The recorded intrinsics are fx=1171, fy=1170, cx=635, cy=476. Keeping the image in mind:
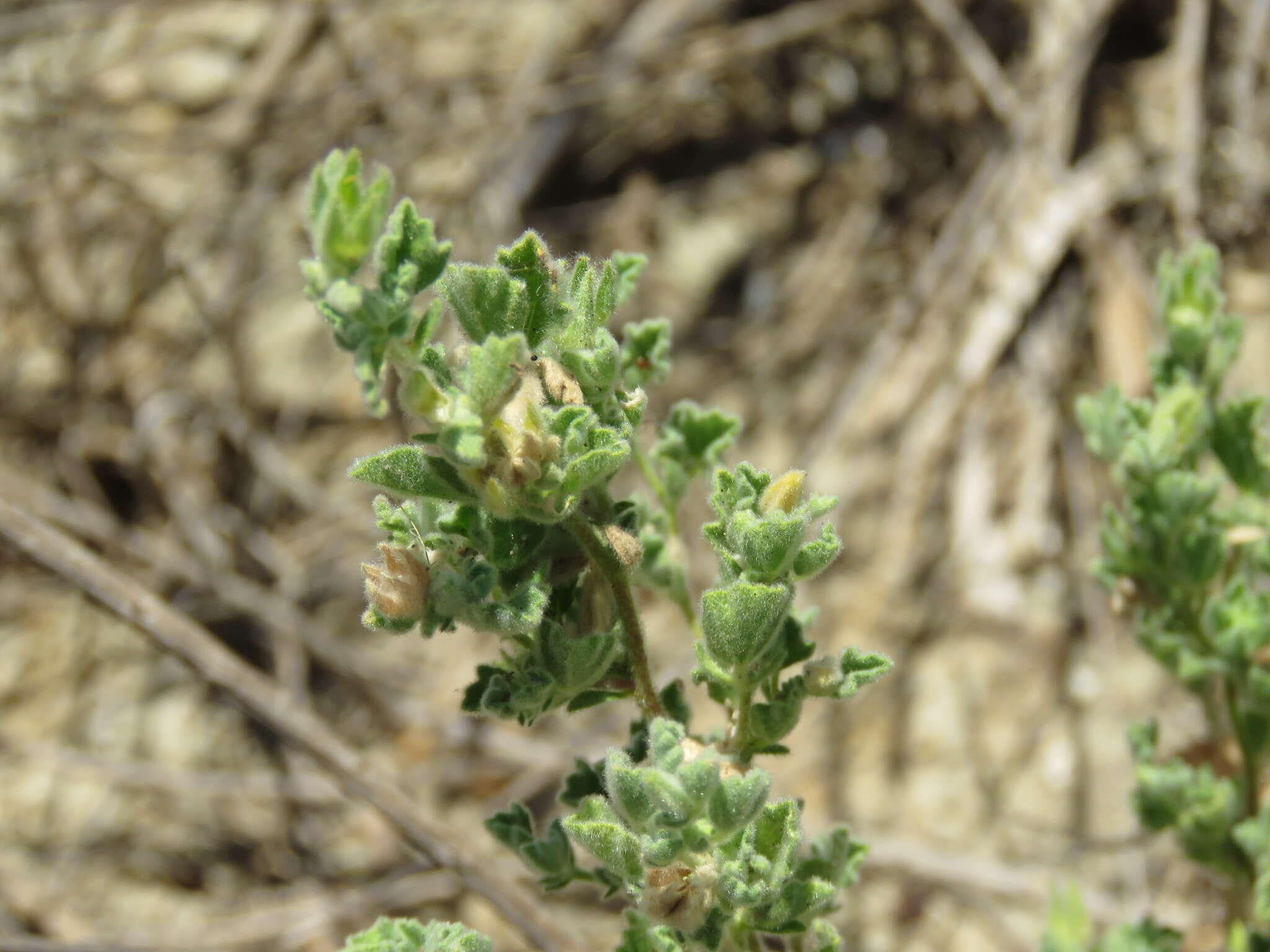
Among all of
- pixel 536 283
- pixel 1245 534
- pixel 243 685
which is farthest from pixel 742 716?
pixel 243 685

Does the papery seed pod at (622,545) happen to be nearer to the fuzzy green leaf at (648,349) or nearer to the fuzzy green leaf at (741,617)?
the fuzzy green leaf at (741,617)

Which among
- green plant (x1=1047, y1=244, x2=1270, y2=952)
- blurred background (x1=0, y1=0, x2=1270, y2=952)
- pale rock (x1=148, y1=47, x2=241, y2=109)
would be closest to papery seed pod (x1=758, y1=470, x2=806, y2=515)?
green plant (x1=1047, y1=244, x2=1270, y2=952)

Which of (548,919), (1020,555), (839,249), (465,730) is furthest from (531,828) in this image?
(839,249)

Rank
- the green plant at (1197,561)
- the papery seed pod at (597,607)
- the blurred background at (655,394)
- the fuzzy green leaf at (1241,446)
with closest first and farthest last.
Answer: the papery seed pod at (597,607)
the green plant at (1197,561)
the fuzzy green leaf at (1241,446)
the blurred background at (655,394)

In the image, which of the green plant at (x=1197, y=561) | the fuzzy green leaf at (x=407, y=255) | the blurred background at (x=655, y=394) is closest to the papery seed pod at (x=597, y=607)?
the fuzzy green leaf at (x=407, y=255)

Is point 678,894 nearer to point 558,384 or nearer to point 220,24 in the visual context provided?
point 558,384

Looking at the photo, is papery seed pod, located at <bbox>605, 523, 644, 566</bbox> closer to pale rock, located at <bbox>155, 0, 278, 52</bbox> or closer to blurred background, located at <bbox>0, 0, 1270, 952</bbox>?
blurred background, located at <bbox>0, 0, 1270, 952</bbox>
